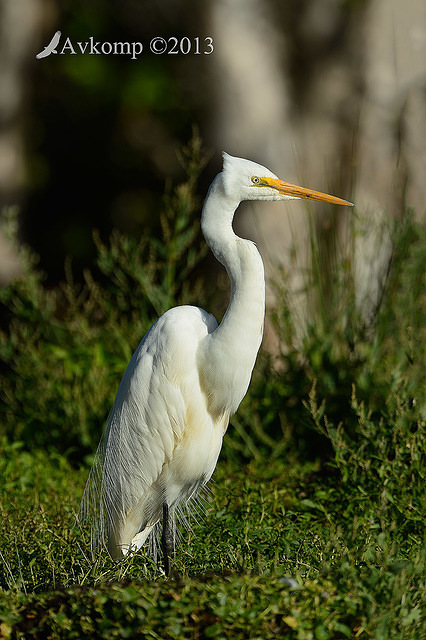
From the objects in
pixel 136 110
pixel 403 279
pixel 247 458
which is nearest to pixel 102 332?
pixel 247 458

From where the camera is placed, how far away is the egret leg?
268 cm

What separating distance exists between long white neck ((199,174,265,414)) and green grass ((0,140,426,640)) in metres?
0.50

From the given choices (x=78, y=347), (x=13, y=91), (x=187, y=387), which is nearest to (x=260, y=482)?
(x=187, y=387)

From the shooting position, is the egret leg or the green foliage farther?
the green foliage

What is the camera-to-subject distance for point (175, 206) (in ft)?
15.1

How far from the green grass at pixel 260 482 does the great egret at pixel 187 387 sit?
211mm

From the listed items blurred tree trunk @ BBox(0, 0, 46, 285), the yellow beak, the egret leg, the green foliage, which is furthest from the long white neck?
blurred tree trunk @ BBox(0, 0, 46, 285)

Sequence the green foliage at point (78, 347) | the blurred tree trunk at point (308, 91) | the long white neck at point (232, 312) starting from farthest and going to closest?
the blurred tree trunk at point (308, 91), the green foliage at point (78, 347), the long white neck at point (232, 312)

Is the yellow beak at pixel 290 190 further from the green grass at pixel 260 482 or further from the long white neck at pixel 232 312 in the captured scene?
the green grass at pixel 260 482

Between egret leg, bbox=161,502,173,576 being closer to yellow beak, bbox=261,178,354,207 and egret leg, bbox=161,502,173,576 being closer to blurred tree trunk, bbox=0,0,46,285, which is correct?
yellow beak, bbox=261,178,354,207

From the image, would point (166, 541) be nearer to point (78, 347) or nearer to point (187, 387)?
point (187, 387)

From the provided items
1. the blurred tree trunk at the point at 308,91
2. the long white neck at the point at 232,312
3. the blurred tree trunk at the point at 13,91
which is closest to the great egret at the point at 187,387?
the long white neck at the point at 232,312

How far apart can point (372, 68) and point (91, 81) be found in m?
2.96

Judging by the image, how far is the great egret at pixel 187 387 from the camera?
2629 mm
